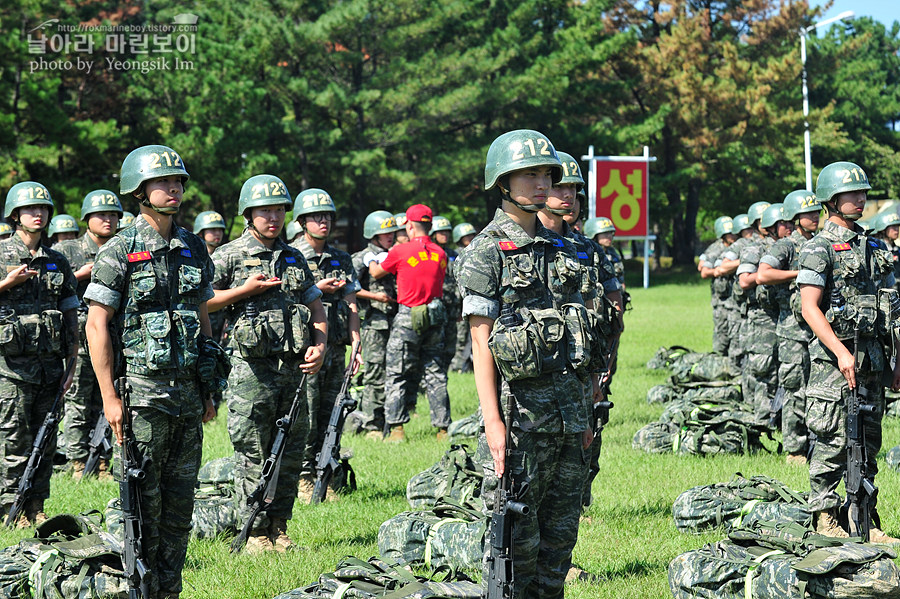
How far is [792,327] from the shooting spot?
9.42 metres

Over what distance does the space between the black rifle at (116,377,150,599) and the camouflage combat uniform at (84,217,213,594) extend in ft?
0.16

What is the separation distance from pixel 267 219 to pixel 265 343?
939mm

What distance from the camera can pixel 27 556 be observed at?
6.04 metres

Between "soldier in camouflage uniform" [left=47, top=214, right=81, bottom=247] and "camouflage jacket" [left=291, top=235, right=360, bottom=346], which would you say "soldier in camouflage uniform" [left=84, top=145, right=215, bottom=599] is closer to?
"camouflage jacket" [left=291, top=235, right=360, bottom=346]

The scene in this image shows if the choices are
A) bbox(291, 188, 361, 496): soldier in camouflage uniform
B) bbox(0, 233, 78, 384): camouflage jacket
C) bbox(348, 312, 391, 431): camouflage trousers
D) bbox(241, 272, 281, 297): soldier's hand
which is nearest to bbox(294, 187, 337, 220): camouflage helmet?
bbox(291, 188, 361, 496): soldier in camouflage uniform

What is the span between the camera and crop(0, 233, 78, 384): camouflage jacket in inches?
305

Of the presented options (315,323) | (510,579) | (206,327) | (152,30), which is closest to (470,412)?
(315,323)

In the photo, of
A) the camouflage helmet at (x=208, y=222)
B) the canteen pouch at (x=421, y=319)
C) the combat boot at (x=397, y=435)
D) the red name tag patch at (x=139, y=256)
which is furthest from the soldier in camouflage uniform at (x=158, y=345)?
the camouflage helmet at (x=208, y=222)

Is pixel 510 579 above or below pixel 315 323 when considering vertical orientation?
below

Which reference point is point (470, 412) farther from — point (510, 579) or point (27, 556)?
point (510, 579)

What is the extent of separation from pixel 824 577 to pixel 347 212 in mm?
36225

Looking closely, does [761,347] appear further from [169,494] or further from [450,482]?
[169,494]

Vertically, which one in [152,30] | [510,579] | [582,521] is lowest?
[582,521]

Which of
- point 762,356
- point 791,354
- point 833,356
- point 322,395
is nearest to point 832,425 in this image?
point 833,356
